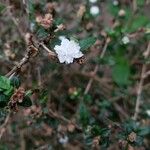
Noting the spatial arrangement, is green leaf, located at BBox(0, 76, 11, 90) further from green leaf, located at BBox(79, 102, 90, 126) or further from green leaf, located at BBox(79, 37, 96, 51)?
green leaf, located at BBox(79, 102, 90, 126)

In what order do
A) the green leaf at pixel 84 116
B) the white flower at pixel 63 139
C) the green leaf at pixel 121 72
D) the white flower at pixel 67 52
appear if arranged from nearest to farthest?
1. the white flower at pixel 67 52
2. the green leaf at pixel 84 116
3. the white flower at pixel 63 139
4. the green leaf at pixel 121 72

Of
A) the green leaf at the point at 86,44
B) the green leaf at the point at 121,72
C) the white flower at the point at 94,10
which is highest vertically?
the white flower at the point at 94,10

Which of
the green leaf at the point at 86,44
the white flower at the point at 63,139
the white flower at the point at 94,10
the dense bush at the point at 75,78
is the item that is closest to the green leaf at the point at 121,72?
the dense bush at the point at 75,78

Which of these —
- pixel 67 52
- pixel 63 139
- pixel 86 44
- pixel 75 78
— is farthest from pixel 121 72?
pixel 67 52

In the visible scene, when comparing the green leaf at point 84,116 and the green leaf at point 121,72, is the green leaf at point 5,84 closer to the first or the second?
the green leaf at point 84,116

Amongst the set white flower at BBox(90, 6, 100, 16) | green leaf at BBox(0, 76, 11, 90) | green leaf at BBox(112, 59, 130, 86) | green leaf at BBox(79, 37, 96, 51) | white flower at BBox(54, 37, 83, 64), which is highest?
white flower at BBox(90, 6, 100, 16)

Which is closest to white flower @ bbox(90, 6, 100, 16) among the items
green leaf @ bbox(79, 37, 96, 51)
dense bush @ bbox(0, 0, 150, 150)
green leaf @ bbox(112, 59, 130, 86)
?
dense bush @ bbox(0, 0, 150, 150)

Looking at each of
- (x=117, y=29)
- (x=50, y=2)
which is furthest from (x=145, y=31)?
(x=50, y=2)

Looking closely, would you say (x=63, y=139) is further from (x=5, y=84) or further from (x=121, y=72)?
(x=5, y=84)

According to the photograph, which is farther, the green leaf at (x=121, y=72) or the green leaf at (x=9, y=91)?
the green leaf at (x=121, y=72)
